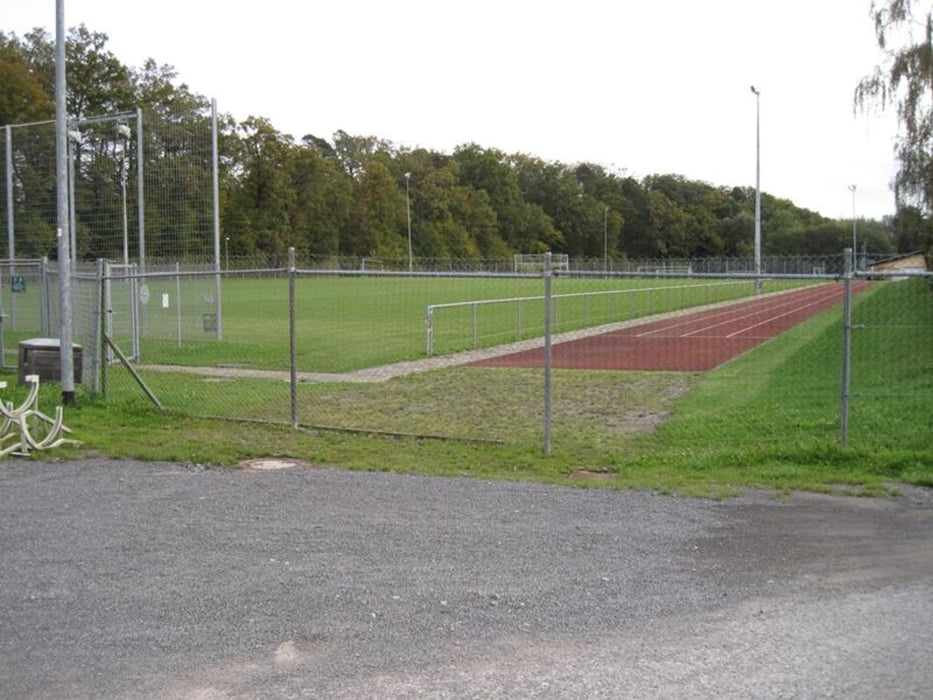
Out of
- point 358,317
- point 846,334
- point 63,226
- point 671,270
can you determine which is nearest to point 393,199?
point 671,270

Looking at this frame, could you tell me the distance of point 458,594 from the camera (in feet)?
17.5

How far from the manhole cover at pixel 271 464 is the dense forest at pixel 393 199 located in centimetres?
1362

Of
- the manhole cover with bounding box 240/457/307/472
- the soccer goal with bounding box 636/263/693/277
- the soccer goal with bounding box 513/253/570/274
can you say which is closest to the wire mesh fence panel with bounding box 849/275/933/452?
the soccer goal with bounding box 636/263/693/277

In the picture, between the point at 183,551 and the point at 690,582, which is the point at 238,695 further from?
the point at 690,582

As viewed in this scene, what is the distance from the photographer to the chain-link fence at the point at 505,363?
35.2 ft

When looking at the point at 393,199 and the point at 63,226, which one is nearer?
the point at 63,226

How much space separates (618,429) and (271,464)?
410 cm

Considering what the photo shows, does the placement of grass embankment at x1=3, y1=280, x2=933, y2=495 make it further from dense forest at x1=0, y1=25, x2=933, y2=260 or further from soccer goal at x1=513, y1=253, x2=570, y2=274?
dense forest at x1=0, y1=25, x2=933, y2=260

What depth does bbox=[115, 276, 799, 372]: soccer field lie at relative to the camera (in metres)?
20.0

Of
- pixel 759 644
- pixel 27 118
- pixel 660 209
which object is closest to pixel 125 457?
pixel 759 644

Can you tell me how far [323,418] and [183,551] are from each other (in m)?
5.74

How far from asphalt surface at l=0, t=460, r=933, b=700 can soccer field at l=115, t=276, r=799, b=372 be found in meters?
7.79

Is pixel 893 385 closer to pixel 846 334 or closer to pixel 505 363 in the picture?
pixel 846 334

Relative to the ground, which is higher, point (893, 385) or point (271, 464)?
point (893, 385)
